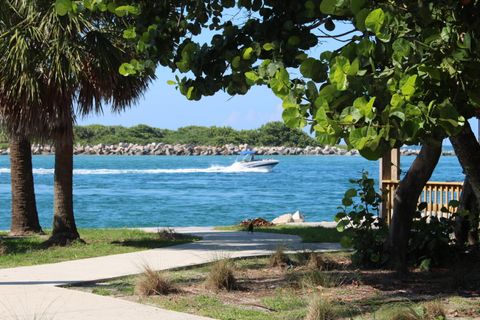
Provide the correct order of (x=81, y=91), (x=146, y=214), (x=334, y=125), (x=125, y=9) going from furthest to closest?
(x=146, y=214)
(x=81, y=91)
(x=125, y=9)
(x=334, y=125)

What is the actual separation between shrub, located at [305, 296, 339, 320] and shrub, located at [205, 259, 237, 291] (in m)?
2.02

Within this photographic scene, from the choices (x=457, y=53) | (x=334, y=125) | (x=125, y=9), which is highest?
(x=125, y=9)

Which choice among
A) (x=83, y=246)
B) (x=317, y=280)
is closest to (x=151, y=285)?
(x=317, y=280)

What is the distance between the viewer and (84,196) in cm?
5422

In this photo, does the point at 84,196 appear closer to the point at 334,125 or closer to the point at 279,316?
the point at 279,316

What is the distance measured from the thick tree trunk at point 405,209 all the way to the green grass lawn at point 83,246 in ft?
16.3

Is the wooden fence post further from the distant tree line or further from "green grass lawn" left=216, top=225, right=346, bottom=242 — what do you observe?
the distant tree line

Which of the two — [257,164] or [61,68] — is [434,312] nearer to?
[61,68]

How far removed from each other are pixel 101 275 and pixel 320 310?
13.5 feet

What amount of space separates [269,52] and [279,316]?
2.76m

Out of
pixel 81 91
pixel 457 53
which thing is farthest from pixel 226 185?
pixel 457 53

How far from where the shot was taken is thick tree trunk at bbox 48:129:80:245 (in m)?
15.1

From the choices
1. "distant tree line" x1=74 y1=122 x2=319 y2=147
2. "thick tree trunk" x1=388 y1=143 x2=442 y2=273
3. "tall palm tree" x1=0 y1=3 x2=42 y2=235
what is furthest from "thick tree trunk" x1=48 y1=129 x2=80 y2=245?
"distant tree line" x1=74 y1=122 x2=319 y2=147

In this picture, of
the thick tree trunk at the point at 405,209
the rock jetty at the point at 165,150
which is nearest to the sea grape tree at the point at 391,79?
the thick tree trunk at the point at 405,209
